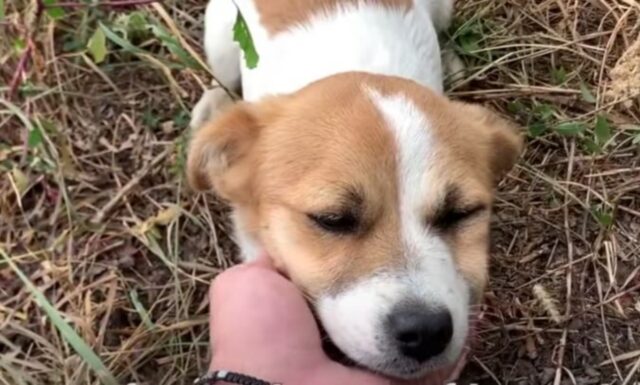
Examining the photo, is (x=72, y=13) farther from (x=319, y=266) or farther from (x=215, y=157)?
(x=319, y=266)

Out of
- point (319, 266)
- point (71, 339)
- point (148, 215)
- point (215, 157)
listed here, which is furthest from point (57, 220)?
point (319, 266)

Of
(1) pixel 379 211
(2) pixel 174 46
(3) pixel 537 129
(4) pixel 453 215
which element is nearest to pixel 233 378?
(1) pixel 379 211

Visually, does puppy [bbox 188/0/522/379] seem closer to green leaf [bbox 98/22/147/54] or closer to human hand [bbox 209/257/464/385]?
human hand [bbox 209/257/464/385]

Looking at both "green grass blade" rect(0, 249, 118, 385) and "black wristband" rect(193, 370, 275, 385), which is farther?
"green grass blade" rect(0, 249, 118, 385)

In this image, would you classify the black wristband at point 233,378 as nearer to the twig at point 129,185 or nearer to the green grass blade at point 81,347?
the green grass blade at point 81,347

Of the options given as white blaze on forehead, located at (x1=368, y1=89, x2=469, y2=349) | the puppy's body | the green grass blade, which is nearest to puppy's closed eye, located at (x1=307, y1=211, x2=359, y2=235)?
white blaze on forehead, located at (x1=368, y1=89, x2=469, y2=349)

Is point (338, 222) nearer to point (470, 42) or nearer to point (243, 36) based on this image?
point (243, 36)
